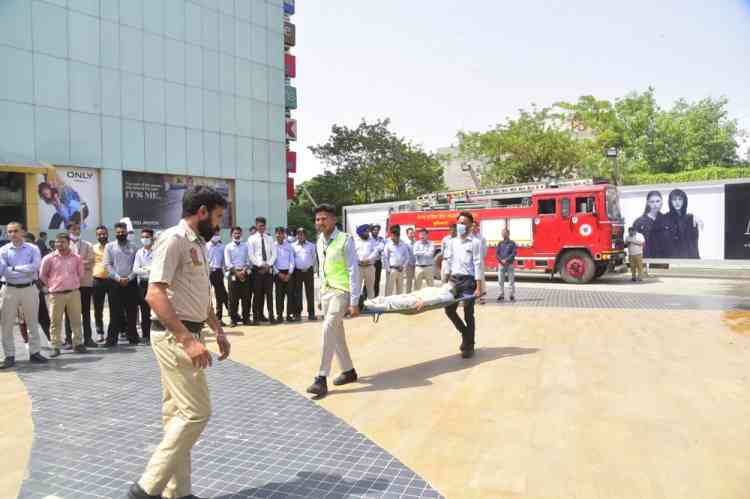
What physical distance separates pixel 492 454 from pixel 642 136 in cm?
3730

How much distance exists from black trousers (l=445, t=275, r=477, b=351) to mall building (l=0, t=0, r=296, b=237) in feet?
55.9

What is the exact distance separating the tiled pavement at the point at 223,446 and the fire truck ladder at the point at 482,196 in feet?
46.8

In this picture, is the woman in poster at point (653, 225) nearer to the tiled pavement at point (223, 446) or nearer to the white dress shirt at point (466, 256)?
the white dress shirt at point (466, 256)

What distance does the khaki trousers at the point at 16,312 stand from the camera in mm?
7305

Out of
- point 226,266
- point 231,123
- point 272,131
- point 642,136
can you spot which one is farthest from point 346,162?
point 226,266

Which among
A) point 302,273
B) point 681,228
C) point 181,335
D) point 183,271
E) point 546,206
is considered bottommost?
point 302,273

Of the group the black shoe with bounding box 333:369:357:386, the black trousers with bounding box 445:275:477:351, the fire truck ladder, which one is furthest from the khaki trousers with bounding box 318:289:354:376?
the fire truck ladder

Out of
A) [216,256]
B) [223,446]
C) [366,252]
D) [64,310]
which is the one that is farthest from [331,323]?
[366,252]

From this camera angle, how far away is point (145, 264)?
871cm

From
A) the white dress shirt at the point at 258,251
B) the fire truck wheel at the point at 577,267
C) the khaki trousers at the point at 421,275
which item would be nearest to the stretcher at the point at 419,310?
the white dress shirt at the point at 258,251

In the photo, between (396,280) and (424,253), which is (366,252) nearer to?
(396,280)

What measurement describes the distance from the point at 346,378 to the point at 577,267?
13.1 meters

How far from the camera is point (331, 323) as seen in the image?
19.4 feet

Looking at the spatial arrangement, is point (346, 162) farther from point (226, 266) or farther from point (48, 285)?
point (48, 285)
